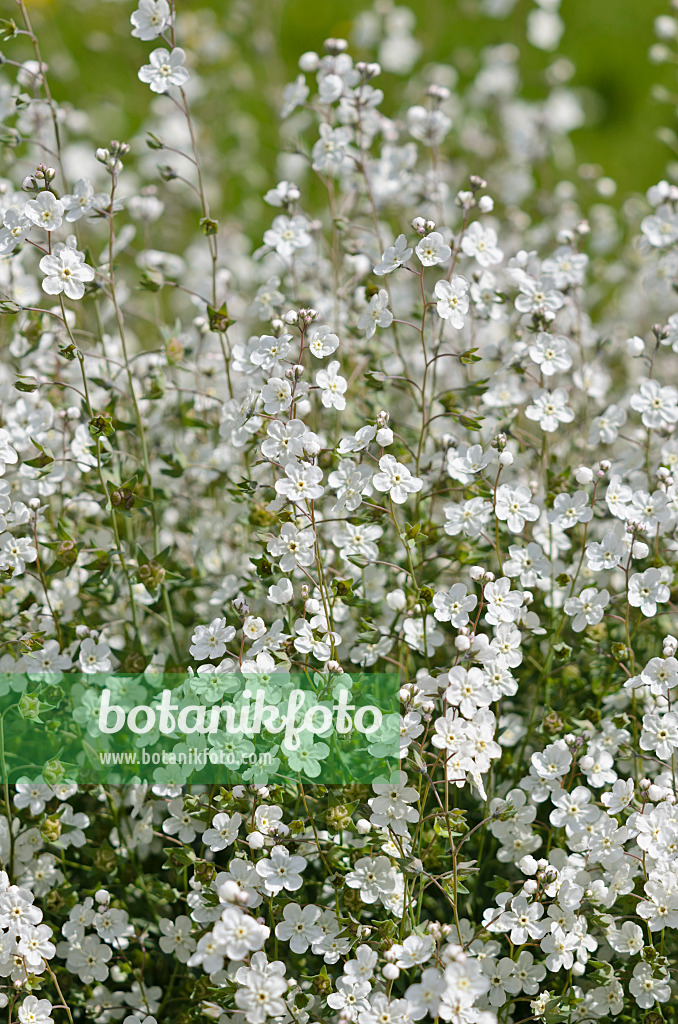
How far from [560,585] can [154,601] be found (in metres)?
1.05

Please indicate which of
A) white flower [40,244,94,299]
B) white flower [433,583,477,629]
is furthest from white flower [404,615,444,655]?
white flower [40,244,94,299]

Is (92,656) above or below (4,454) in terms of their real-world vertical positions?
below

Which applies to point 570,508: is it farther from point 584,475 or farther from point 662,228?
point 662,228

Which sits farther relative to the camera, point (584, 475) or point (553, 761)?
point (584, 475)

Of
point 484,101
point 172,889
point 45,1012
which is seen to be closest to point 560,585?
point 172,889

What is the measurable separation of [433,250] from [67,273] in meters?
0.85

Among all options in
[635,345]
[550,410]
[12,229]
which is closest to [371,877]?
[550,410]

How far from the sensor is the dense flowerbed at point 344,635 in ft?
6.67

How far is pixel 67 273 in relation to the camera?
2.19 m

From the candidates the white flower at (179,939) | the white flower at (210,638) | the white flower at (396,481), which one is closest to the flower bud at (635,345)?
the white flower at (396,481)

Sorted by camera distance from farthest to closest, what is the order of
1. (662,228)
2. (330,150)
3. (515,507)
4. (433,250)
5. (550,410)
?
(662,228) → (330,150) → (550,410) → (515,507) → (433,250)

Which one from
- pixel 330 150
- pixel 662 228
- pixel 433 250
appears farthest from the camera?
pixel 662 228

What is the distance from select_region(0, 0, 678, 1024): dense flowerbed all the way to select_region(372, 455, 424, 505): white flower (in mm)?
10

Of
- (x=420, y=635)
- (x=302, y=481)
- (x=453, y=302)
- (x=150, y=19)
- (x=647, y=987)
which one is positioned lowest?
(x=647, y=987)
